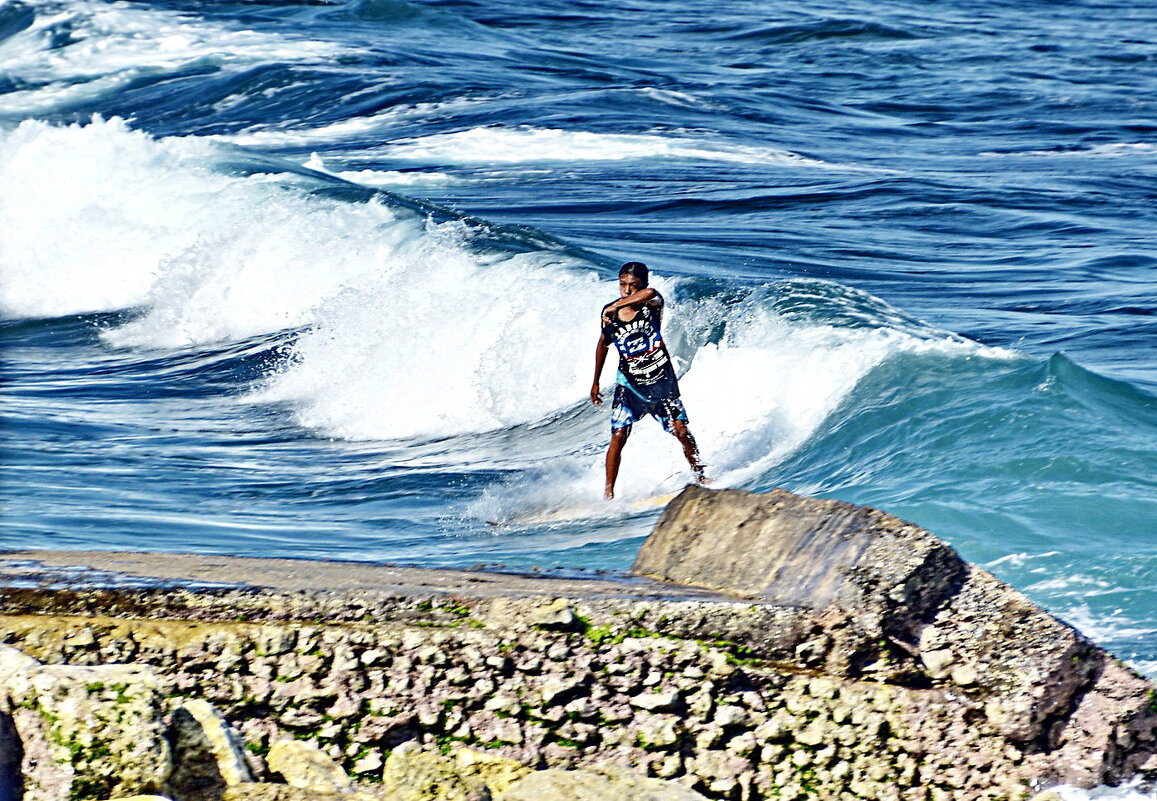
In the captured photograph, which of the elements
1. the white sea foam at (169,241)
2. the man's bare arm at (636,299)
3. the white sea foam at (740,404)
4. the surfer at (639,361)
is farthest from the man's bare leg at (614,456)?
the white sea foam at (169,241)

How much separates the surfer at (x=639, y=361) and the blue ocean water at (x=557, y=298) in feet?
1.73

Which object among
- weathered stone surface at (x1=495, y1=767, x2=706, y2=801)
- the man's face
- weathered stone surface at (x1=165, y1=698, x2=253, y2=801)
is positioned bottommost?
weathered stone surface at (x1=495, y1=767, x2=706, y2=801)

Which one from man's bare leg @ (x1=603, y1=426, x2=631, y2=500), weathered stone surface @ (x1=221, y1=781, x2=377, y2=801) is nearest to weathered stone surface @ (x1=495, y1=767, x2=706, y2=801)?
weathered stone surface @ (x1=221, y1=781, x2=377, y2=801)

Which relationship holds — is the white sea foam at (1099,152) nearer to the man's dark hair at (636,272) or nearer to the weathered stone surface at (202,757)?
the man's dark hair at (636,272)

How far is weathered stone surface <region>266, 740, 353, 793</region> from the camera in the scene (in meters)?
3.57

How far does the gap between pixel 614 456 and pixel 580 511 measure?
41cm

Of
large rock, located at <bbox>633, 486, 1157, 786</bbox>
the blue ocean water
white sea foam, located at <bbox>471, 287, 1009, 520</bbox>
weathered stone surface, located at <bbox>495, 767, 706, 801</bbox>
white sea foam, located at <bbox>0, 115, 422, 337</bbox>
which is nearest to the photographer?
weathered stone surface, located at <bbox>495, 767, 706, 801</bbox>

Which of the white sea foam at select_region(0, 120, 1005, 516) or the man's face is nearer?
the man's face

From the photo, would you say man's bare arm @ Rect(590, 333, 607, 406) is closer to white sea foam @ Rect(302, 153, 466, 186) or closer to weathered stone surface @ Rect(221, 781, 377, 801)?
weathered stone surface @ Rect(221, 781, 377, 801)

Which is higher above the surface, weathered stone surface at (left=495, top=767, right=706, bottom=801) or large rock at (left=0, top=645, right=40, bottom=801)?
large rock at (left=0, top=645, right=40, bottom=801)

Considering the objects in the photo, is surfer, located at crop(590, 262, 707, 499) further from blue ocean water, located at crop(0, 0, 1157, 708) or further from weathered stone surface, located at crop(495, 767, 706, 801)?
weathered stone surface, located at crop(495, 767, 706, 801)

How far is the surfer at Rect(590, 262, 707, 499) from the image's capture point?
7.22 m

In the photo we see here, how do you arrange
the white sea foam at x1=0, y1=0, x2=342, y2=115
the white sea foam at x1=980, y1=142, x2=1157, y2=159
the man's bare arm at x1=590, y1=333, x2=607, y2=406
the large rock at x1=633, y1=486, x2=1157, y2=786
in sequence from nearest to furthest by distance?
the large rock at x1=633, y1=486, x2=1157, y2=786 → the man's bare arm at x1=590, y1=333, x2=607, y2=406 → the white sea foam at x1=980, y1=142, x2=1157, y2=159 → the white sea foam at x1=0, y1=0, x2=342, y2=115

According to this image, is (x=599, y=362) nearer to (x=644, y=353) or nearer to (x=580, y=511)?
(x=644, y=353)
